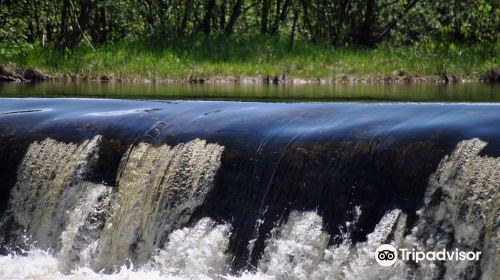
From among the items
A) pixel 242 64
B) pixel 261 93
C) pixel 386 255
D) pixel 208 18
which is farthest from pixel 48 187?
pixel 208 18

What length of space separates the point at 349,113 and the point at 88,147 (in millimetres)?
2157

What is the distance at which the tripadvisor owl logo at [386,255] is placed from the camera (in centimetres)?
636

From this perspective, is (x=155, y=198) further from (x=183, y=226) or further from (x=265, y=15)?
(x=265, y=15)

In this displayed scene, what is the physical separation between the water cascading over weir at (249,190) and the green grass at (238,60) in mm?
7568

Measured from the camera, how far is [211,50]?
18250 millimetres

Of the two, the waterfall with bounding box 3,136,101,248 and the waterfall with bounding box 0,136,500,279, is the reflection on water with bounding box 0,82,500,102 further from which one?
the waterfall with bounding box 0,136,500,279

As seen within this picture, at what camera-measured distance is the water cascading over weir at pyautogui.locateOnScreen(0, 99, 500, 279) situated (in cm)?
639

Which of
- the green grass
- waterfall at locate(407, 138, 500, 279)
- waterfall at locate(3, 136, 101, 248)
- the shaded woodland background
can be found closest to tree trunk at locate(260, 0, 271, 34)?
the shaded woodland background

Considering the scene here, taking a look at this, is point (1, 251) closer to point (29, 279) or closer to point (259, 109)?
point (29, 279)

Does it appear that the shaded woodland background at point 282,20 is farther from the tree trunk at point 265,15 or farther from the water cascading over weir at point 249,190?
the water cascading over weir at point 249,190

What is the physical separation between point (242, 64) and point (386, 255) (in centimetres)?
1099

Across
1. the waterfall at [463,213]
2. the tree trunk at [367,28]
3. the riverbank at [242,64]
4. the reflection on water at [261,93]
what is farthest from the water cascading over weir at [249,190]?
the tree trunk at [367,28]

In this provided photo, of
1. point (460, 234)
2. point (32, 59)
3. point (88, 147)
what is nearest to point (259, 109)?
point (88, 147)

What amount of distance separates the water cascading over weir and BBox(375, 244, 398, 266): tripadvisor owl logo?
1.4 inches
